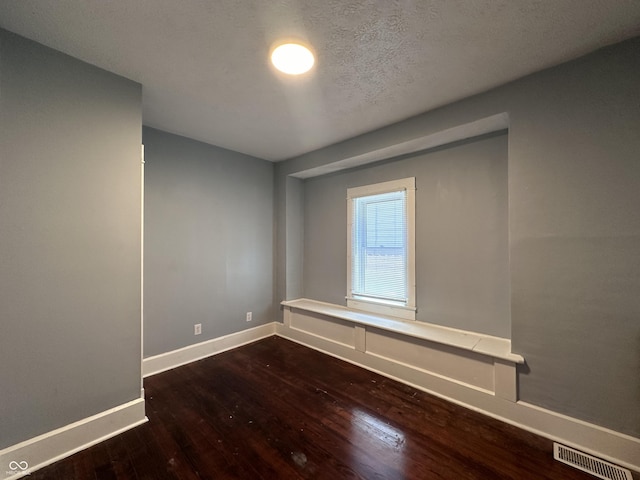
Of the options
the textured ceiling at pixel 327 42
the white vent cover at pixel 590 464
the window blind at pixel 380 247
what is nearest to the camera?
the textured ceiling at pixel 327 42

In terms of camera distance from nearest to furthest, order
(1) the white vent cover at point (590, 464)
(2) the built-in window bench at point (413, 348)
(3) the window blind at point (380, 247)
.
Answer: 1. (1) the white vent cover at point (590, 464)
2. (2) the built-in window bench at point (413, 348)
3. (3) the window blind at point (380, 247)

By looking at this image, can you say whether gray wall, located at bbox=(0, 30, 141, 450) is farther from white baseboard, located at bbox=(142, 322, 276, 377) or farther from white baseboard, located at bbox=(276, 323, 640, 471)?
white baseboard, located at bbox=(276, 323, 640, 471)

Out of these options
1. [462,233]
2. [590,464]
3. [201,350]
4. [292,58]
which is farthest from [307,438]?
[292,58]

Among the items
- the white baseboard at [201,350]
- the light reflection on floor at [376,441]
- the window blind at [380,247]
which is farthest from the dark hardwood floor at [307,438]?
the window blind at [380,247]

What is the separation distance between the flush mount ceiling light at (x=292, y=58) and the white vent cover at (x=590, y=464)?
3.01 meters

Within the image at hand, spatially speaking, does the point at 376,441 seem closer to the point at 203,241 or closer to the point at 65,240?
the point at 65,240

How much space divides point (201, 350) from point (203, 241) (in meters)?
1.30

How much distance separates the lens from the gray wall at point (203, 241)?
Answer: 2.82 m

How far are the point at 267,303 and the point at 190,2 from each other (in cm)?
335

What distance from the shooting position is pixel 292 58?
174 cm

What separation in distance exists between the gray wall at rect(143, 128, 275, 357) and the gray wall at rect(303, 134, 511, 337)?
1.78 metres

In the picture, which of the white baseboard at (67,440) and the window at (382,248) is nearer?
the white baseboard at (67,440)

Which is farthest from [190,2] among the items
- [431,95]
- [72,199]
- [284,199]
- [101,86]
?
[284,199]

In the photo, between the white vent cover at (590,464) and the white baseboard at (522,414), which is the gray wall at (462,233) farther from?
the white vent cover at (590,464)
